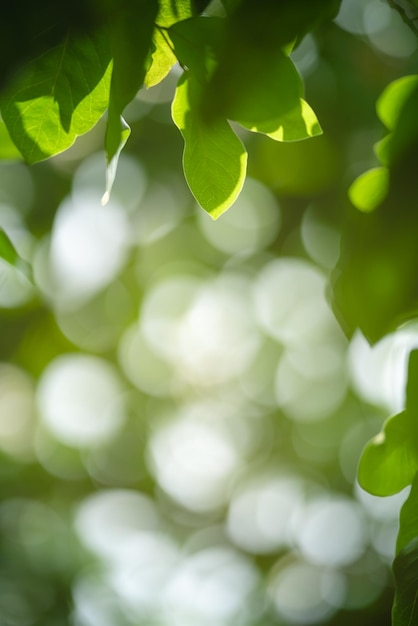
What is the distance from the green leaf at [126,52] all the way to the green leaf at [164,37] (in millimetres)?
106

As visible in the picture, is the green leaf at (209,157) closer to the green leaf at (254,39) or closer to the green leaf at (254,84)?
the green leaf at (254,84)

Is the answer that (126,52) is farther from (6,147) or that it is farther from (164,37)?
(6,147)

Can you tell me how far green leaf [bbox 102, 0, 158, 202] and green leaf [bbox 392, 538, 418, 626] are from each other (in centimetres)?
66

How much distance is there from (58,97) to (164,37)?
0.16 meters

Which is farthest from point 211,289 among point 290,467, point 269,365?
point 290,467

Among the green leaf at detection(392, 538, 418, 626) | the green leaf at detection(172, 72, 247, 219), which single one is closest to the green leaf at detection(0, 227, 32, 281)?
the green leaf at detection(172, 72, 247, 219)

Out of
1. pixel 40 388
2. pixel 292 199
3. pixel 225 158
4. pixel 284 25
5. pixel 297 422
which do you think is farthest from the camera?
pixel 297 422

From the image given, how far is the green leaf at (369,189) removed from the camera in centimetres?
80

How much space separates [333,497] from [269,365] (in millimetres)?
1841

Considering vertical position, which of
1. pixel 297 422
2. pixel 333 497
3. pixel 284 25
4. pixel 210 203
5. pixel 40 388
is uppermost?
pixel 284 25

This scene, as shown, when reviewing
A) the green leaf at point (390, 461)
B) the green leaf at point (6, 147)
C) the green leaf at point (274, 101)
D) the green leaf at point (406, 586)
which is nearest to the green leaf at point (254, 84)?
the green leaf at point (274, 101)

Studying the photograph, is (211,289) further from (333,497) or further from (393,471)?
(393,471)

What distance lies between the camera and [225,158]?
2.99 feet

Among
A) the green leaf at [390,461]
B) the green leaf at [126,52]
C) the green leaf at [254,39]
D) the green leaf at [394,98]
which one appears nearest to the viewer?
the green leaf at [254,39]
